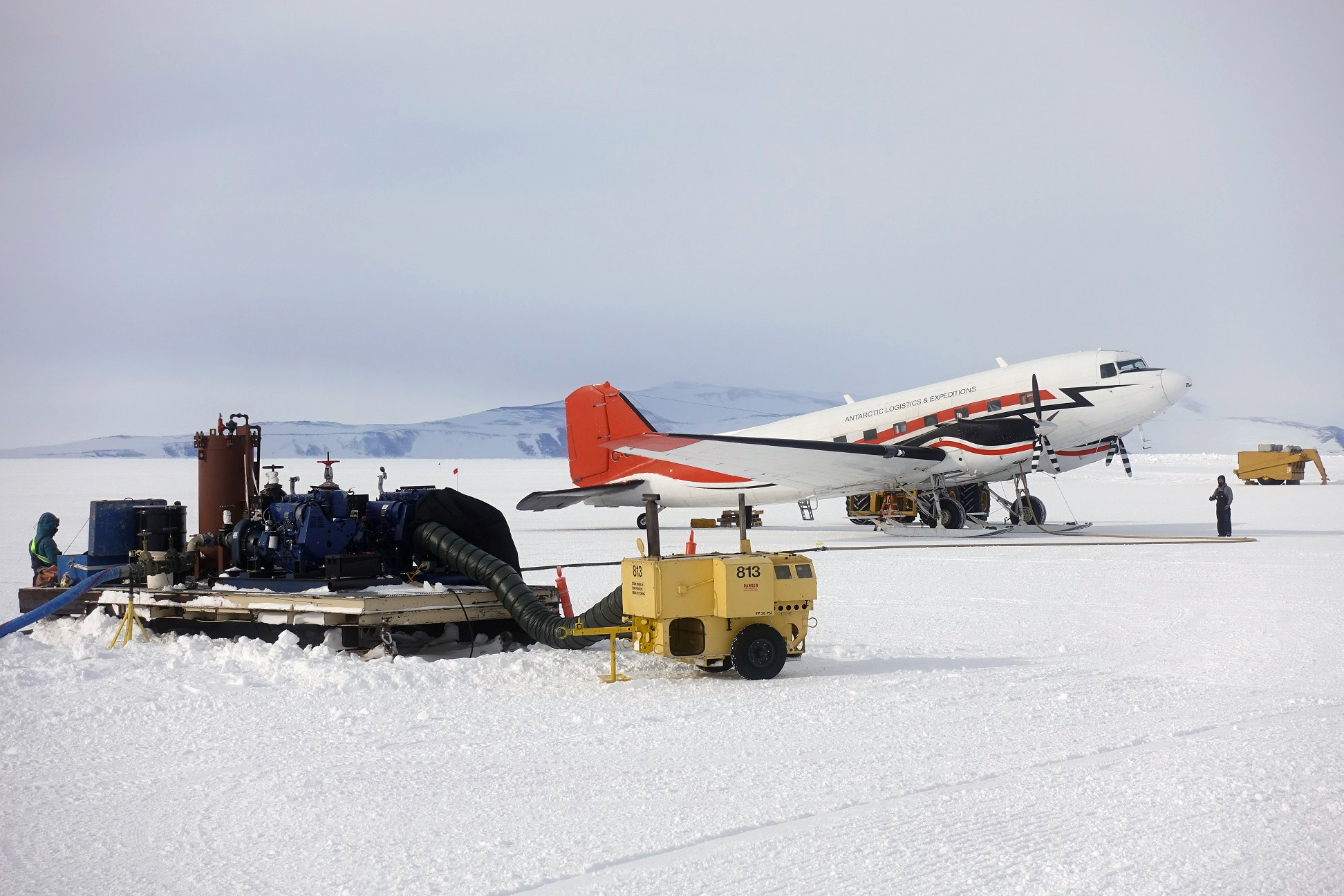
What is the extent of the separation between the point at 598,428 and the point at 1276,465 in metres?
35.2

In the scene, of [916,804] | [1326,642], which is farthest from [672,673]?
[1326,642]

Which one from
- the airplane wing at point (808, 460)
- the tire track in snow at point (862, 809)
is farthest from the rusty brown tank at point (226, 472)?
the airplane wing at point (808, 460)

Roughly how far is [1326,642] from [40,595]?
13110 millimetres

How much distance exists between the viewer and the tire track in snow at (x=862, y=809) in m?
4.40

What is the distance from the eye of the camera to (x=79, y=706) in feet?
25.4

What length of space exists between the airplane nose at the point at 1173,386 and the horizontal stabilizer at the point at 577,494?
12862mm

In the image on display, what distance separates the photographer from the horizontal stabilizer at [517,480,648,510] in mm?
27531

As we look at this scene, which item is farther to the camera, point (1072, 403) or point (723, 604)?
point (1072, 403)

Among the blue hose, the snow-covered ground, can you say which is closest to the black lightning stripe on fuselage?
the snow-covered ground

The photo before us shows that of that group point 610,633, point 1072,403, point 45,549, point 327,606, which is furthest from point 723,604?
point 1072,403

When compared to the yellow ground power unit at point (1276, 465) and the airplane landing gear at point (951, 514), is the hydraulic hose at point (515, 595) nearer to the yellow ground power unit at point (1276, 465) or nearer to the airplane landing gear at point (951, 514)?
the airplane landing gear at point (951, 514)

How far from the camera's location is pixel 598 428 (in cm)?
2880

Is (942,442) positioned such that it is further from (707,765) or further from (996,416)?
(707,765)

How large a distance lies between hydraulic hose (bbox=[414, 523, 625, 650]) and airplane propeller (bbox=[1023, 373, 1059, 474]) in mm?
17269
